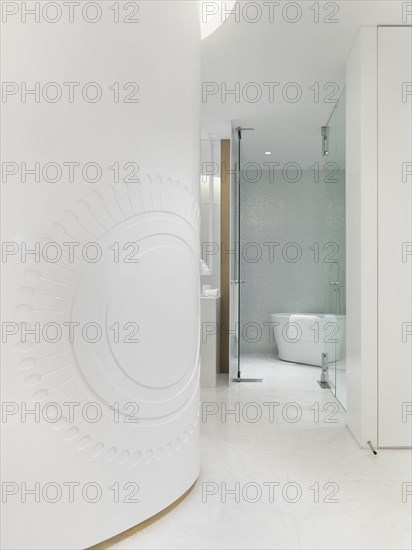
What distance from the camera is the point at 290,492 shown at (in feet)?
8.41

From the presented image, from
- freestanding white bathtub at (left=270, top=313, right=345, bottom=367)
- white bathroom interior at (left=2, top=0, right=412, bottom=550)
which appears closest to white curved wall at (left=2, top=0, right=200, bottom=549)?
white bathroom interior at (left=2, top=0, right=412, bottom=550)

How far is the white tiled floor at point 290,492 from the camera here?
2125 millimetres

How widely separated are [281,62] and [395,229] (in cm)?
150

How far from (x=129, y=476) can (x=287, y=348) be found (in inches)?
177

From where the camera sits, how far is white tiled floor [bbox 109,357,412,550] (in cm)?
212

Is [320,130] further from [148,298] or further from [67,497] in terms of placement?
[67,497]

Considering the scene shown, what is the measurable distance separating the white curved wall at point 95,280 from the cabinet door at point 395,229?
4.59 ft

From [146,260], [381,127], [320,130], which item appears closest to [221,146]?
[320,130]

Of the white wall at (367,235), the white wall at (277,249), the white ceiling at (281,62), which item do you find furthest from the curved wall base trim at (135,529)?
the white wall at (277,249)

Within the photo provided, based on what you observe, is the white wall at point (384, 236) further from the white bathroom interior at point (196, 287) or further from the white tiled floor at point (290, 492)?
the white tiled floor at point (290, 492)

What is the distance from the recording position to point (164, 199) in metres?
2.28

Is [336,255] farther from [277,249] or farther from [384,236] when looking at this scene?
[277,249]

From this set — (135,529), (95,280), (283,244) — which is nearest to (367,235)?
(95,280)

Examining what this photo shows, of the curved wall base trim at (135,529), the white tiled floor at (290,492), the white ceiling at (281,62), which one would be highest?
the white ceiling at (281,62)
